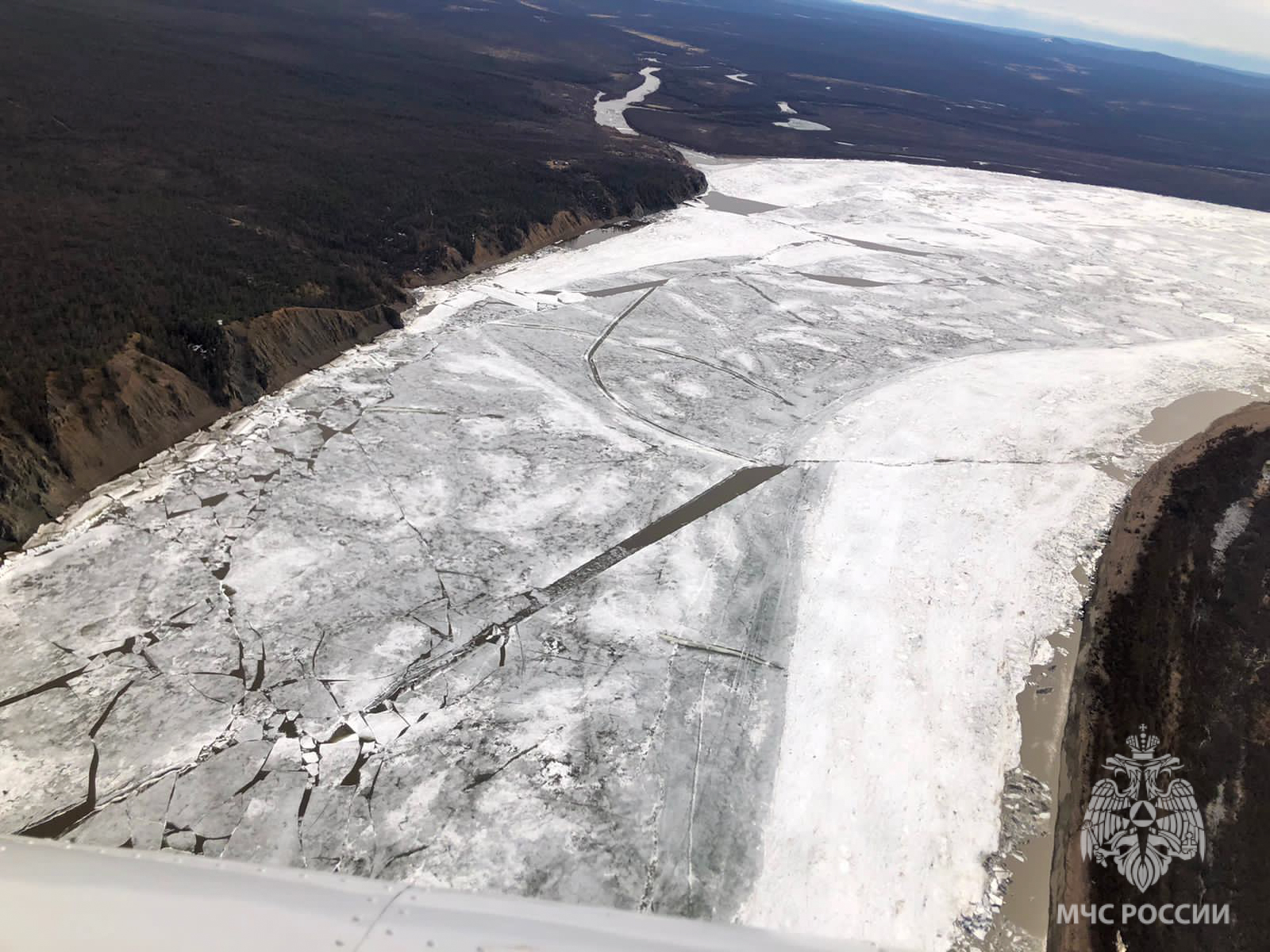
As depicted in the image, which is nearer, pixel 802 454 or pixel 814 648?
pixel 814 648

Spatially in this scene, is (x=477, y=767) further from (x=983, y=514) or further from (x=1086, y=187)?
(x=1086, y=187)

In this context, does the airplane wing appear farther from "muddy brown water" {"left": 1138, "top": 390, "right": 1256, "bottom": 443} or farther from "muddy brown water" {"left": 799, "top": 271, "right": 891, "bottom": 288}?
"muddy brown water" {"left": 799, "top": 271, "right": 891, "bottom": 288}

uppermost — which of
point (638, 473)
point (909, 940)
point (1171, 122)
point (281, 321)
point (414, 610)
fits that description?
point (1171, 122)

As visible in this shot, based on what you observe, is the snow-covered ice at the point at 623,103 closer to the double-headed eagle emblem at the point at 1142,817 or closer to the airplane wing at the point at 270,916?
the double-headed eagle emblem at the point at 1142,817

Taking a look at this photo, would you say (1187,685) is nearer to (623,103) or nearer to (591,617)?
(591,617)

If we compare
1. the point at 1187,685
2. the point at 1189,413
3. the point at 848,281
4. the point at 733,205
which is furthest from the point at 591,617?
the point at 733,205

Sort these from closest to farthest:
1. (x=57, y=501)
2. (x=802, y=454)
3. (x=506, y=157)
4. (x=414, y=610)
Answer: (x=414, y=610), (x=57, y=501), (x=802, y=454), (x=506, y=157)

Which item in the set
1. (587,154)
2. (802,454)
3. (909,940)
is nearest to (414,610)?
(909,940)
